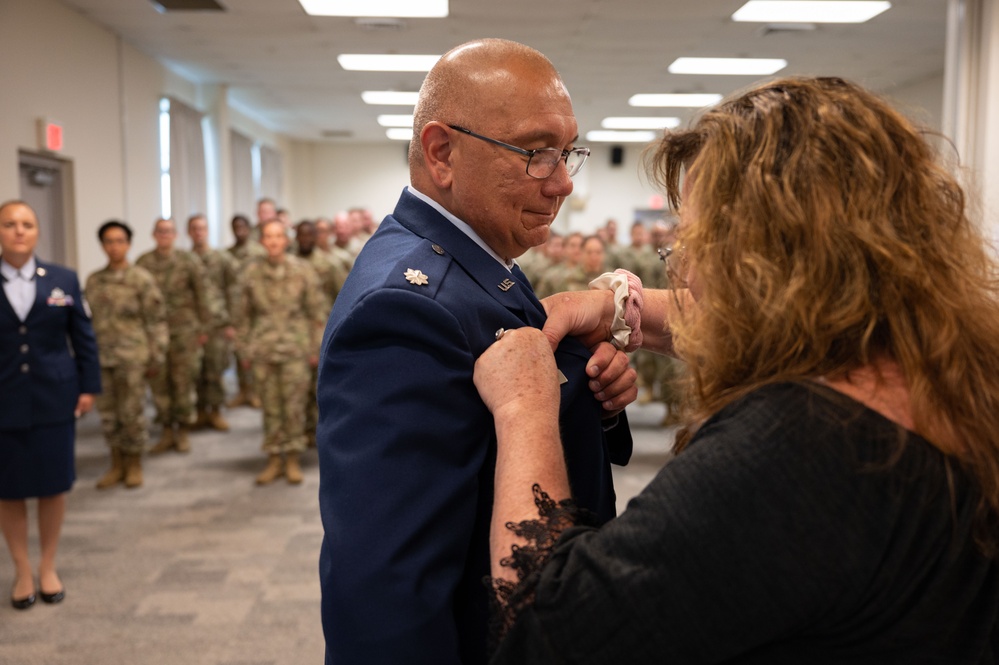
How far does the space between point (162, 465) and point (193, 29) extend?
4.29 m

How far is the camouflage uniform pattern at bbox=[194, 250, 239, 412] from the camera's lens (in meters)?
7.20

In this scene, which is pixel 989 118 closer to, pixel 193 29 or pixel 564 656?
pixel 564 656

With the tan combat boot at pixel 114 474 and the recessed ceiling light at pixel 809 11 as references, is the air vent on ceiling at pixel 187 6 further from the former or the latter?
the recessed ceiling light at pixel 809 11

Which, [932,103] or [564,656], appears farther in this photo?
[932,103]

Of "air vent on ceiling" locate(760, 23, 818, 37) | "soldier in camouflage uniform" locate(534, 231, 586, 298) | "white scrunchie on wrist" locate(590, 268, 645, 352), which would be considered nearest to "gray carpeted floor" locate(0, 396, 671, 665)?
"white scrunchie on wrist" locate(590, 268, 645, 352)

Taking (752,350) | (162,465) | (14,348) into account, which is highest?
(752,350)

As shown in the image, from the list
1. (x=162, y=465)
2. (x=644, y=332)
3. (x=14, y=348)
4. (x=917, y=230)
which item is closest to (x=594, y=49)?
(x=162, y=465)

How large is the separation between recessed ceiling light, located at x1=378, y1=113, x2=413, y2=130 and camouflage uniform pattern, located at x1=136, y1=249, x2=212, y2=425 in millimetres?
7404

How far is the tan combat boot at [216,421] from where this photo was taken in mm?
7147

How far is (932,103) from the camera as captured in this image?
32.8 feet

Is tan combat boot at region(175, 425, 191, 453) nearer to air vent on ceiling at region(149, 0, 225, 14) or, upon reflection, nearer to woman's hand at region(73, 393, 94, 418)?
woman's hand at region(73, 393, 94, 418)

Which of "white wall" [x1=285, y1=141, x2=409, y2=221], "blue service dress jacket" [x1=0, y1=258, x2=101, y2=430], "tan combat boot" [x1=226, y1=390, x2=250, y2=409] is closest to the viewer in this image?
"blue service dress jacket" [x1=0, y1=258, x2=101, y2=430]

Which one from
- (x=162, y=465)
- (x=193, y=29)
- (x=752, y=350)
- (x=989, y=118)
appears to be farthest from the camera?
(x=193, y=29)

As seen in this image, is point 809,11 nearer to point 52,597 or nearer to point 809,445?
point 52,597
